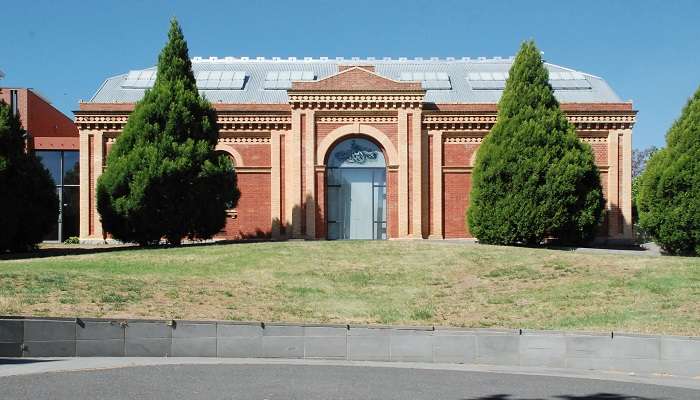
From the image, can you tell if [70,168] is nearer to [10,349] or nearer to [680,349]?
[10,349]

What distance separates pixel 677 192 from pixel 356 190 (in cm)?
1279

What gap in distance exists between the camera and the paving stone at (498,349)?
12766mm

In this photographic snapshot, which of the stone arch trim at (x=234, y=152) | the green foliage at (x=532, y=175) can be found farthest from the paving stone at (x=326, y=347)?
the stone arch trim at (x=234, y=152)

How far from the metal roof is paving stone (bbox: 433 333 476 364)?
78.9 feet

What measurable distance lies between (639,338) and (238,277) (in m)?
10.3

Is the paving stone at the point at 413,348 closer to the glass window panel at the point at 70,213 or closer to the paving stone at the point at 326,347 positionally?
the paving stone at the point at 326,347

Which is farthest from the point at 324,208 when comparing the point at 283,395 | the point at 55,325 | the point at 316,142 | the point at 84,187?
the point at 283,395

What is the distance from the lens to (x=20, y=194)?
78.9 feet

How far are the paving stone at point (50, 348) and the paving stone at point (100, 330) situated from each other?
225 mm

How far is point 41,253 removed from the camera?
2509cm

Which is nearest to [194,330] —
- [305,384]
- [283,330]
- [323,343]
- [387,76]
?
[283,330]

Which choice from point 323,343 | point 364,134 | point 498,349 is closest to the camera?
point 498,349

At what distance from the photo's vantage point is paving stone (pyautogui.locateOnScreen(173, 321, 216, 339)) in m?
13.0

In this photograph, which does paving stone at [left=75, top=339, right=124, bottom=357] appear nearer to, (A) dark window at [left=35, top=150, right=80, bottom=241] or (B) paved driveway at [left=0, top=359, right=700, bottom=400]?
(B) paved driveway at [left=0, top=359, right=700, bottom=400]
